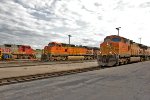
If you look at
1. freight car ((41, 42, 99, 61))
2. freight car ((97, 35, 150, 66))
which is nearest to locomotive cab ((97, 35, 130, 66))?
freight car ((97, 35, 150, 66))

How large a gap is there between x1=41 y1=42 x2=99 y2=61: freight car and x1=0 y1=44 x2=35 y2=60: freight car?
23.2ft

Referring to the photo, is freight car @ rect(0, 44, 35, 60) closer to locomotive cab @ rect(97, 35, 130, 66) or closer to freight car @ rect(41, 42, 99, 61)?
freight car @ rect(41, 42, 99, 61)

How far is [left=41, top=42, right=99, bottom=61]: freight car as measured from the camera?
43938 mm

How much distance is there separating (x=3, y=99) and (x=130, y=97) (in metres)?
4.62

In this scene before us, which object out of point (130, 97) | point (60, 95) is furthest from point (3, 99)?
point (130, 97)

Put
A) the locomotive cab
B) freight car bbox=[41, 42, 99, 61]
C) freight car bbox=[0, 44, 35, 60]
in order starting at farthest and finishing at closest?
freight car bbox=[0, 44, 35, 60] → freight car bbox=[41, 42, 99, 61] → the locomotive cab

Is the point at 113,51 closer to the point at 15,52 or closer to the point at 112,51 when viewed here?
the point at 112,51

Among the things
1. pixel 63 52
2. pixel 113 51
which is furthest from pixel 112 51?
pixel 63 52

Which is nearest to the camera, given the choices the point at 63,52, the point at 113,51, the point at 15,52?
the point at 113,51

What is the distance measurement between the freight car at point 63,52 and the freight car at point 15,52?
7069mm

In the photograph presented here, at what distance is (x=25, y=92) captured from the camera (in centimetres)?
953

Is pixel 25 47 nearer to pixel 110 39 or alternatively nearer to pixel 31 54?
pixel 31 54

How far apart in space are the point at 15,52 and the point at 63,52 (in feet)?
34.9

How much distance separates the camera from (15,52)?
49.5 meters
